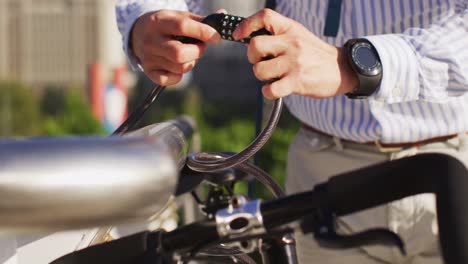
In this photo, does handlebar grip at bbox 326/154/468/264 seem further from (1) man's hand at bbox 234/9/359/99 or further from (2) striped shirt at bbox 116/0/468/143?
(2) striped shirt at bbox 116/0/468/143

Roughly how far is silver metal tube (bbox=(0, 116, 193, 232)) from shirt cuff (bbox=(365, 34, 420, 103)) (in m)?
0.65

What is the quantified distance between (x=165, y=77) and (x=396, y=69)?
0.32m

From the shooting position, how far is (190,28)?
3.57 feet

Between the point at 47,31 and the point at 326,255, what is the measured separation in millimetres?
77127

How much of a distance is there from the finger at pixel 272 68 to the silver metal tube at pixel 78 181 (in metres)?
0.46

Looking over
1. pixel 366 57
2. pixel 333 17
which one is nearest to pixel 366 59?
pixel 366 57

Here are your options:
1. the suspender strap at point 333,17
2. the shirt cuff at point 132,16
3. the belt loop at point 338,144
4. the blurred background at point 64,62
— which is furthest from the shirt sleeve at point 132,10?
the blurred background at point 64,62

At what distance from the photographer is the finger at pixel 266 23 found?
3.15ft

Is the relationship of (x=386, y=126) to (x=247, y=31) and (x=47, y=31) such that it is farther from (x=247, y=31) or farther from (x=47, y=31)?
(x=47, y=31)

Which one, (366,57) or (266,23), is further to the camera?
(366,57)

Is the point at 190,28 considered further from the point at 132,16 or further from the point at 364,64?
the point at 132,16

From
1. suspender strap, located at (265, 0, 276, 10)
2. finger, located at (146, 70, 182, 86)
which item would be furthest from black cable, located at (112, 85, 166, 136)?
suspender strap, located at (265, 0, 276, 10)

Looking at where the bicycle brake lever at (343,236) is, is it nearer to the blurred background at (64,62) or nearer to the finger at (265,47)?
the finger at (265,47)

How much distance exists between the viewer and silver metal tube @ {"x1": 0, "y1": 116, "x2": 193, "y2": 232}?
0.46 meters
